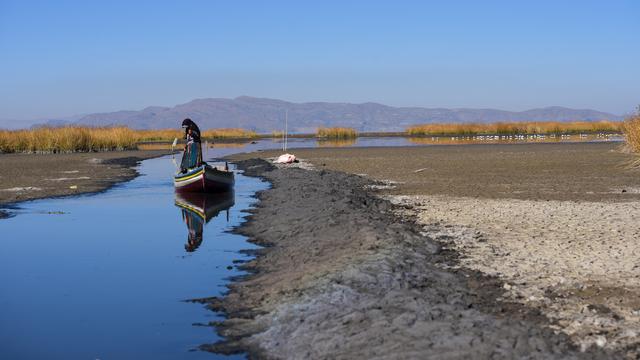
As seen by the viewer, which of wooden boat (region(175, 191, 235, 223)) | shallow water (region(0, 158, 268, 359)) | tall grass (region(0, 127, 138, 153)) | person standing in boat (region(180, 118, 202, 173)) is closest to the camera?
shallow water (region(0, 158, 268, 359))

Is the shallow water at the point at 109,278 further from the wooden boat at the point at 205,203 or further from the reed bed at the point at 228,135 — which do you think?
the reed bed at the point at 228,135

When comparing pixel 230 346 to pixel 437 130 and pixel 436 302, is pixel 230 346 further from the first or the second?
pixel 437 130

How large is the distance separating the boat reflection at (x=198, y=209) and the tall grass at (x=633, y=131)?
1313 cm

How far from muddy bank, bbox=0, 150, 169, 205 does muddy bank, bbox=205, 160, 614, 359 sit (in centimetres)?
1406

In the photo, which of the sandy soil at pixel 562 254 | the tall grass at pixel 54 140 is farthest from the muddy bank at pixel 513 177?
the tall grass at pixel 54 140

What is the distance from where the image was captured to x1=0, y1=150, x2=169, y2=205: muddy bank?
2641cm

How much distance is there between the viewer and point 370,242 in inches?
476

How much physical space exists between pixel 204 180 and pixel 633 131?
14.0 metres

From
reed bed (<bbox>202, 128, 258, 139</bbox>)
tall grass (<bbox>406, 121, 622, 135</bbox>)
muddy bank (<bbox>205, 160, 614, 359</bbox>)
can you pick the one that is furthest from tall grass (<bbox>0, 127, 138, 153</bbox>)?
tall grass (<bbox>406, 121, 622, 135</bbox>)

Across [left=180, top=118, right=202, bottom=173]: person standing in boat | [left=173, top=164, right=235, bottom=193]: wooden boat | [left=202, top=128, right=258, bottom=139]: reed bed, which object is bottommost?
[left=202, top=128, right=258, bottom=139]: reed bed

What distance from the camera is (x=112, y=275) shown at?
503 inches

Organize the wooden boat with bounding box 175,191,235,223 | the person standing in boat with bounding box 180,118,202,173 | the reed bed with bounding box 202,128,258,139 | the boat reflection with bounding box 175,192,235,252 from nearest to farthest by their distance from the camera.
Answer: the boat reflection with bounding box 175,192,235,252 < the wooden boat with bounding box 175,191,235,223 < the person standing in boat with bounding box 180,118,202,173 < the reed bed with bounding box 202,128,258,139

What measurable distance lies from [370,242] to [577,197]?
29.6ft

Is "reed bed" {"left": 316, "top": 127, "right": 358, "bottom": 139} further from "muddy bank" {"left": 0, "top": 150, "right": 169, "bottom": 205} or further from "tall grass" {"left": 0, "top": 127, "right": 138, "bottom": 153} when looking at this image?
"muddy bank" {"left": 0, "top": 150, "right": 169, "bottom": 205}
